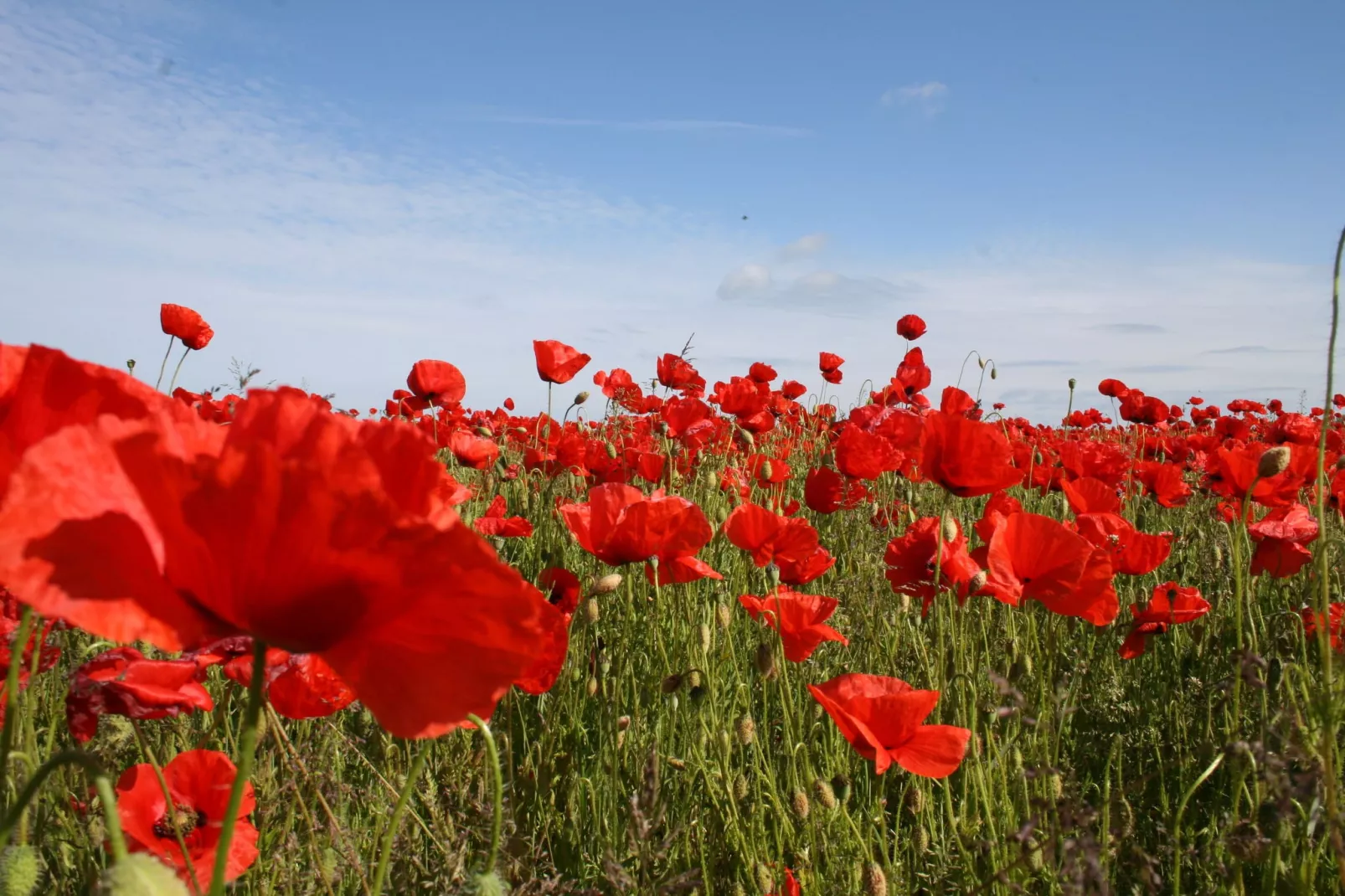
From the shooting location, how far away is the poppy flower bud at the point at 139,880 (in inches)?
21.4

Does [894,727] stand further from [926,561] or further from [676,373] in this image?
[676,373]

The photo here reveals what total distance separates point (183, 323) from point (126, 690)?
126 inches

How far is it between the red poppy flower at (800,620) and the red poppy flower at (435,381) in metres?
2.19

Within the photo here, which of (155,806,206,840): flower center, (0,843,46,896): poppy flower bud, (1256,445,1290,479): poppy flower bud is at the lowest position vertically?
(155,806,206,840): flower center

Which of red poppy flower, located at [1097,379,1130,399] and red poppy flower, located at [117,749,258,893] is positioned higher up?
red poppy flower, located at [1097,379,1130,399]

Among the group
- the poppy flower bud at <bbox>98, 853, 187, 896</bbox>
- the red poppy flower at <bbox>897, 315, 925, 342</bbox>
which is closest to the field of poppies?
the poppy flower bud at <bbox>98, 853, 187, 896</bbox>

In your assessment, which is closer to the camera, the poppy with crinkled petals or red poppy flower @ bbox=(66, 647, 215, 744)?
red poppy flower @ bbox=(66, 647, 215, 744)

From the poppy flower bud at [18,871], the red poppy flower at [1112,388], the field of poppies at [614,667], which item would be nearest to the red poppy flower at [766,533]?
the field of poppies at [614,667]

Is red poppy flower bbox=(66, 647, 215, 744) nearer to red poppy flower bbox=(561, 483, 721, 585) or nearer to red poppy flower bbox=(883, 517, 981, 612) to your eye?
red poppy flower bbox=(561, 483, 721, 585)

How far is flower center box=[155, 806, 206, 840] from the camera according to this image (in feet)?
4.54

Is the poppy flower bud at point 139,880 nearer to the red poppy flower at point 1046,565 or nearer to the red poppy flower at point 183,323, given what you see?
the red poppy flower at point 1046,565

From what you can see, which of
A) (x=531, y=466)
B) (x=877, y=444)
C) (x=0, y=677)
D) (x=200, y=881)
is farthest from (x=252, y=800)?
(x=531, y=466)

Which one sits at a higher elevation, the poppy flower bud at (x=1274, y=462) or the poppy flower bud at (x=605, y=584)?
the poppy flower bud at (x=1274, y=462)

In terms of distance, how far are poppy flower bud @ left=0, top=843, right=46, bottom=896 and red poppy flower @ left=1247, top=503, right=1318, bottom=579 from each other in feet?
8.77
